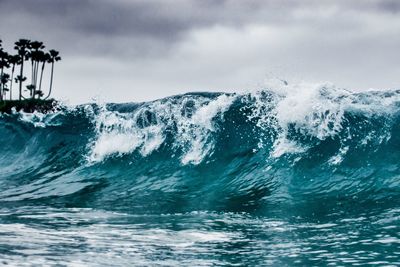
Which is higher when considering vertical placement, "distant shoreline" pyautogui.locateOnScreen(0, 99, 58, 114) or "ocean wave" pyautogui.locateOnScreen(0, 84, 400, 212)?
"distant shoreline" pyautogui.locateOnScreen(0, 99, 58, 114)

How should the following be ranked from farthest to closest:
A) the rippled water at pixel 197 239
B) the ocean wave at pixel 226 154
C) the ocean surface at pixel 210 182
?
the ocean wave at pixel 226 154 → the ocean surface at pixel 210 182 → the rippled water at pixel 197 239

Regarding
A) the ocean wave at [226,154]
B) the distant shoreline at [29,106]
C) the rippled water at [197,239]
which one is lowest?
the rippled water at [197,239]

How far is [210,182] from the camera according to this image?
1177cm

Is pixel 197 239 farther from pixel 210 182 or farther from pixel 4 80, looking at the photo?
pixel 4 80

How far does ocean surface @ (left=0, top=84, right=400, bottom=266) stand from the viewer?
6242mm

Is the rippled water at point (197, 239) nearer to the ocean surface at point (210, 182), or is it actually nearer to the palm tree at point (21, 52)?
the ocean surface at point (210, 182)

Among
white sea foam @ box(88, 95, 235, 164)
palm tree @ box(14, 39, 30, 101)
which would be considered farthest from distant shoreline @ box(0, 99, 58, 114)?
white sea foam @ box(88, 95, 235, 164)

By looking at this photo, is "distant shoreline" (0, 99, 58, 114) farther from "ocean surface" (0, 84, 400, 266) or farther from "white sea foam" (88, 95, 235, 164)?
"white sea foam" (88, 95, 235, 164)

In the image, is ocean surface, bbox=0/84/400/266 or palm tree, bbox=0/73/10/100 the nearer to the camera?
ocean surface, bbox=0/84/400/266

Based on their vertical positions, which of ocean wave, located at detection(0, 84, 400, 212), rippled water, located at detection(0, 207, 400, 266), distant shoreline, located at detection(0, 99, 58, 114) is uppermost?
distant shoreline, located at detection(0, 99, 58, 114)

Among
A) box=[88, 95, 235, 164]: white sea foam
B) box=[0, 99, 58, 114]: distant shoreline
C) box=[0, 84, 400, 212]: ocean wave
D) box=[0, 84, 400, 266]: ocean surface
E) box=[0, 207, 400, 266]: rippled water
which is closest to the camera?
box=[0, 207, 400, 266]: rippled water

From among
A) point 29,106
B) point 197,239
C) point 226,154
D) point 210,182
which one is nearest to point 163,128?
point 226,154

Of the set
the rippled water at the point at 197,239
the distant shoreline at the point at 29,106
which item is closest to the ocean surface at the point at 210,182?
the rippled water at the point at 197,239

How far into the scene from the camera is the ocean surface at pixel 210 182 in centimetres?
624
